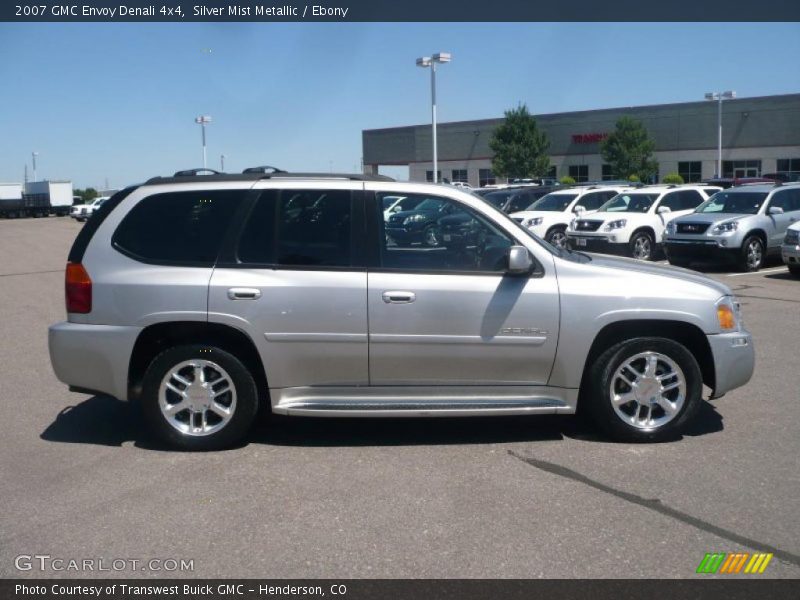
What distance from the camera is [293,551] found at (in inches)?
173

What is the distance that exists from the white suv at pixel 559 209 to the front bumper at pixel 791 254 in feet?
21.3

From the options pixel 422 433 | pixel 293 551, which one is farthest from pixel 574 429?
pixel 293 551

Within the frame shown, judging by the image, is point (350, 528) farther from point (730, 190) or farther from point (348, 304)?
point (730, 190)

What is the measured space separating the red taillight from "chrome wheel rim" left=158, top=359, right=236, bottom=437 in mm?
747

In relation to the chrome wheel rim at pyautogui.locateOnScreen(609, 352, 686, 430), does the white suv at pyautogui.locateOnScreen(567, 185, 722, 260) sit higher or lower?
higher

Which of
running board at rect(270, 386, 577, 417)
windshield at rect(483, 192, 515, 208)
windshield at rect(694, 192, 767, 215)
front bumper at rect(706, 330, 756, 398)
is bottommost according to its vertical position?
running board at rect(270, 386, 577, 417)

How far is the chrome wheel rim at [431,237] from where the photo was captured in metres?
6.09

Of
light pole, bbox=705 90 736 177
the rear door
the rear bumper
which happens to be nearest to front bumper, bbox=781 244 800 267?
the rear door

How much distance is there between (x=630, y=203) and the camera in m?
21.1

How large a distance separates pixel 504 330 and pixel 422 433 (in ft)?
3.62

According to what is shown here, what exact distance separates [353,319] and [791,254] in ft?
40.4

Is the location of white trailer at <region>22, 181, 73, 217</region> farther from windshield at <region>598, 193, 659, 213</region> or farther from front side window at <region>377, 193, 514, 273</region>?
front side window at <region>377, 193, 514, 273</region>

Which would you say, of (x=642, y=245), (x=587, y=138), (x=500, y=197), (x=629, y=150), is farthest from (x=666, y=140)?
(x=642, y=245)

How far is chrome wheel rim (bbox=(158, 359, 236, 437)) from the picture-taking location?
5.95m
